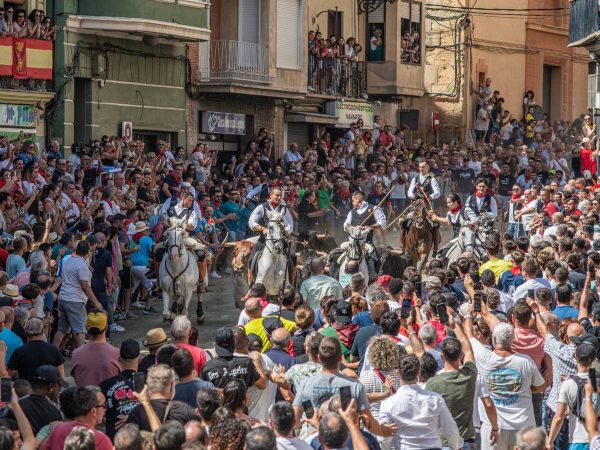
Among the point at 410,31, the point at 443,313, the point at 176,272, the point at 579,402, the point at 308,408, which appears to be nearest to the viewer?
the point at 308,408

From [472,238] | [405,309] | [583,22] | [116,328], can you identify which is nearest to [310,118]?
[583,22]

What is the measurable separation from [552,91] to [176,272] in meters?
31.0

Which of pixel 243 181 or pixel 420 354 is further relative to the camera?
pixel 243 181

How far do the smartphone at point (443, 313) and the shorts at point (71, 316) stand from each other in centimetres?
618

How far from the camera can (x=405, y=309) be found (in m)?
11.0

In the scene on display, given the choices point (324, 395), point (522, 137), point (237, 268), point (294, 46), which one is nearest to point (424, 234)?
point (237, 268)

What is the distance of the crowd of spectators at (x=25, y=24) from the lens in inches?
890

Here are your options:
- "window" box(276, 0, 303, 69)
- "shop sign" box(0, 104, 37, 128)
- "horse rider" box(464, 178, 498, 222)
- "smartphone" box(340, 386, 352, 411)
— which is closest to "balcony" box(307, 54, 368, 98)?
"window" box(276, 0, 303, 69)

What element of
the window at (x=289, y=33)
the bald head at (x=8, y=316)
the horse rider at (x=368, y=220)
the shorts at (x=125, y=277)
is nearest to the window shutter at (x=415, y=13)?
the window at (x=289, y=33)

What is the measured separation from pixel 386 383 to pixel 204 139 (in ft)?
69.7

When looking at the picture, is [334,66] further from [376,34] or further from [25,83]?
[25,83]

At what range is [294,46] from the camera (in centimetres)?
3197

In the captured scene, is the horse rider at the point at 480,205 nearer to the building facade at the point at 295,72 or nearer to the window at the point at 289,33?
the building facade at the point at 295,72

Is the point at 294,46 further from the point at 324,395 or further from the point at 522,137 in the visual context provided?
the point at 324,395
